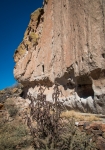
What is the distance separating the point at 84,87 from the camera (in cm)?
948

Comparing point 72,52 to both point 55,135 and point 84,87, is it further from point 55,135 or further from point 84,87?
point 55,135

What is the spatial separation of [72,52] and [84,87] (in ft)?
6.63

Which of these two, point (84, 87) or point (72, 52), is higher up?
point (72, 52)

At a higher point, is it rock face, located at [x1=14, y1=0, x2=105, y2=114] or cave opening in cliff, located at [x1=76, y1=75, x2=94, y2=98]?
rock face, located at [x1=14, y1=0, x2=105, y2=114]

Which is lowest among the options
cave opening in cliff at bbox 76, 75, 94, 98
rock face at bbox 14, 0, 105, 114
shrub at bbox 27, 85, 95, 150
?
shrub at bbox 27, 85, 95, 150

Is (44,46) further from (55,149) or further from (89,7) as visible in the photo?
(55,149)

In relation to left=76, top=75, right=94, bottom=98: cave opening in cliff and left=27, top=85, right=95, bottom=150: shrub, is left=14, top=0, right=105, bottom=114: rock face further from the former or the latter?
left=27, top=85, right=95, bottom=150: shrub

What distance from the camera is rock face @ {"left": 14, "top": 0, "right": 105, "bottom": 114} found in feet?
26.9

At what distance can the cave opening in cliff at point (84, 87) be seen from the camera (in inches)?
356

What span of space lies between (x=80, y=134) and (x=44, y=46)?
10.2m

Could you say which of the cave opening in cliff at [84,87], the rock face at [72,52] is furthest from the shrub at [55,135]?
the cave opening in cliff at [84,87]

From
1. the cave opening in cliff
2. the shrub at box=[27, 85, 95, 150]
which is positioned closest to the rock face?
the cave opening in cliff

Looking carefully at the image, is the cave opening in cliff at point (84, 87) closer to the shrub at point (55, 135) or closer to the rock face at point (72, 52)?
the rock face at point (72, 52)

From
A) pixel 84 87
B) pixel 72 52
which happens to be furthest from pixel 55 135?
pixel 72 52
